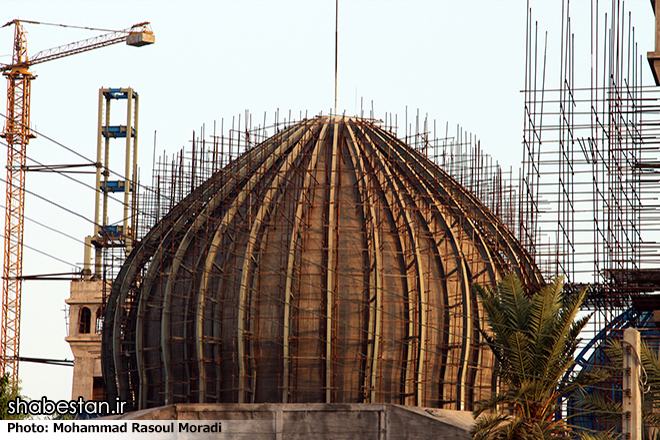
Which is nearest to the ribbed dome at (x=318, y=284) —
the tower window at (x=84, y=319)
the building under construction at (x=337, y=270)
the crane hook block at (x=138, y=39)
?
the building under construction at (x=337, y=270)

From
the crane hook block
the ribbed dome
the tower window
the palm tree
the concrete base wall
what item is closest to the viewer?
the palm tree

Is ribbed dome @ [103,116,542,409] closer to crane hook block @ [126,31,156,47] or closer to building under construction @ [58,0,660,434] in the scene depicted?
building under construction @ [58,0,660,434]

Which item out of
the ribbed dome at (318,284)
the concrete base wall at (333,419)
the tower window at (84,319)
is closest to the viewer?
the concrete base wall at (333,419)

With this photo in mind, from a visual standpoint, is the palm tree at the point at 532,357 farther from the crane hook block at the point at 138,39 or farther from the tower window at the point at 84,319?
the crane hook block at the point at 138,39

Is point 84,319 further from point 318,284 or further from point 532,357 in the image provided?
point 532,357

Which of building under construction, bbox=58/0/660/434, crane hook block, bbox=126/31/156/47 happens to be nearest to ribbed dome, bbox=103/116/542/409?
building under construction, bbox=58/0/660/434

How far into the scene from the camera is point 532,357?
27859 millimetres

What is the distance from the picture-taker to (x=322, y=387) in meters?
31.3

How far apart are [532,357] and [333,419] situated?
5666 mm

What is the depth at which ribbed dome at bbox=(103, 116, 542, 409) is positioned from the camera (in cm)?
3139

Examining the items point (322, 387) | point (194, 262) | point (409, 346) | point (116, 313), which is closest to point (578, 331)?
point (409, 346)

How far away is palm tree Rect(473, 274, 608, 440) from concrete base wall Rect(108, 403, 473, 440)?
6.15ft

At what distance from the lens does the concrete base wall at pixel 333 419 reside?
2939cm

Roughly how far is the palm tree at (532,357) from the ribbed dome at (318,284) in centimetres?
357
